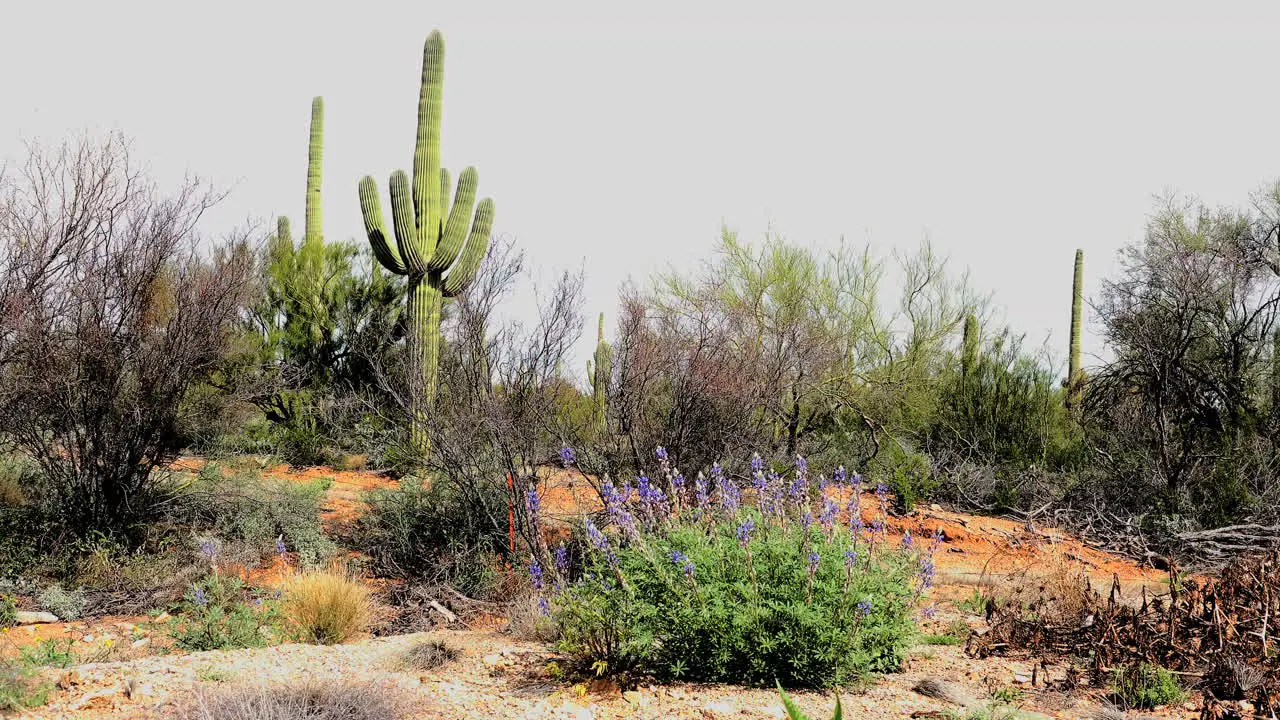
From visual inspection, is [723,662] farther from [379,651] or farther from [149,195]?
[149,195]

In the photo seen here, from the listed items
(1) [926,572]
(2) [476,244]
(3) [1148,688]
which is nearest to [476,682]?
(1) [926,572]

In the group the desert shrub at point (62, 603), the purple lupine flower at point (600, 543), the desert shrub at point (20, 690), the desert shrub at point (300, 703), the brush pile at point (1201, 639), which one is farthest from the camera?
the desert shrub at point (62, 603)

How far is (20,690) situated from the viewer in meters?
4.26

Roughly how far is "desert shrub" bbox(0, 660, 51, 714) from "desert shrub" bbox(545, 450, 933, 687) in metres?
2.24

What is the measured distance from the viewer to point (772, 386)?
1233cm

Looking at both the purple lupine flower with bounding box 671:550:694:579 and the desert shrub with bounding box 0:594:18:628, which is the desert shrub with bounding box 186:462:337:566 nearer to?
the desert shrub with bounding box 0:594:18:628

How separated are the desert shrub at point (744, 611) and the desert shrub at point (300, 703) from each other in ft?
3.43

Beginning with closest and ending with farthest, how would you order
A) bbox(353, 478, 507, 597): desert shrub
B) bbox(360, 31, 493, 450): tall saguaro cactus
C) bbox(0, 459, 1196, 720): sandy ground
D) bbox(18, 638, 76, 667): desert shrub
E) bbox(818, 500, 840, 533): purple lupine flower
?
bbox(0, 459, 1196, 720): sandy ground
bbox(818, 500, 840, 533): purple lupine flower
bbox(18, 638, 76, 667): desert shrub
bbox(353, 478, 507, 597): desert shrub
bbox(360, 31, 493, 450): tall saguaro cactus

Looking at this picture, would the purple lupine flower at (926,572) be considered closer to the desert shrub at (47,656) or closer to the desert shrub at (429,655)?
the desert shrub at (429,655)

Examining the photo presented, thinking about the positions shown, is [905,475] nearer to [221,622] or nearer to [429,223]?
[429,223]

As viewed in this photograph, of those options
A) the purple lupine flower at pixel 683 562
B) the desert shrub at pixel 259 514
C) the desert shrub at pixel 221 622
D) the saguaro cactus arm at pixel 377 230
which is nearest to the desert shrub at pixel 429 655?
the desert shrub at pixel 221 622

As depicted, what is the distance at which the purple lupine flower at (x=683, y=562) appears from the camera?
15.4 ft

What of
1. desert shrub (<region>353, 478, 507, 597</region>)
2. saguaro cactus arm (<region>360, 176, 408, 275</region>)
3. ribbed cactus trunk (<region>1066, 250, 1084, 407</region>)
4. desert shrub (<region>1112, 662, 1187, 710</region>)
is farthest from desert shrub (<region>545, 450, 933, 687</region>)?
ribbed cactus trunk (<region>1066, 250, 1084, 407</region>)

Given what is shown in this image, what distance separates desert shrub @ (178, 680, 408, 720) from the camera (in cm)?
394
